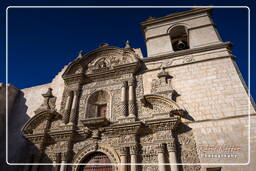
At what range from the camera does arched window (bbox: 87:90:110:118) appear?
27.0ft

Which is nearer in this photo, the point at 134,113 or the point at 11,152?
the point at 134,113

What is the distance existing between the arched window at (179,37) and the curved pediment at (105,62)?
2.37m

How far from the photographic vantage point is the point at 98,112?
8.34 metres

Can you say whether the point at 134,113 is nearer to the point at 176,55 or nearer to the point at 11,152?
the point at 176,55

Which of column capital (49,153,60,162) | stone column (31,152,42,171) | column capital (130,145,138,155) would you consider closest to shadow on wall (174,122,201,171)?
column capital (130,145,138,155)

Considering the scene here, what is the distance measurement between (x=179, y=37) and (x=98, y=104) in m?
5.59

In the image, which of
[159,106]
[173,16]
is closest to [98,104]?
[159,106]

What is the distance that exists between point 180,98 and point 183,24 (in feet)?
14.5

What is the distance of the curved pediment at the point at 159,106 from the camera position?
6.36 m

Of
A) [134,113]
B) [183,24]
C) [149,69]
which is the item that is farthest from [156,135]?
[183,24]

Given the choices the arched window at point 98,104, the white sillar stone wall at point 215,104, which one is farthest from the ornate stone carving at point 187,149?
the arched window at point 98,104

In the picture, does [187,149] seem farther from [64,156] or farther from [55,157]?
[55,157]

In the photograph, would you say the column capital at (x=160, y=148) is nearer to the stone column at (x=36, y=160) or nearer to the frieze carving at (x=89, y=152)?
the frieze carving at (x=89, y=152)

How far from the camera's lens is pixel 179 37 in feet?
33.3
